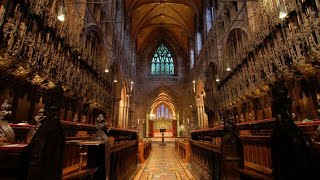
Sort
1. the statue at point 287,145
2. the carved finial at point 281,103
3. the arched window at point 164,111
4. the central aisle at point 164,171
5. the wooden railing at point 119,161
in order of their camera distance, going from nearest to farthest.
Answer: the statue at point 287,145 < the carved finial at point 281,103 < the wooden railing at point 119,161 < the central aisle at point 164,171 < the arched window at point 164,111

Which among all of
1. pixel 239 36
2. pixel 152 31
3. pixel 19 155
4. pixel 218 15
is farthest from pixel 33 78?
pixel 152 31

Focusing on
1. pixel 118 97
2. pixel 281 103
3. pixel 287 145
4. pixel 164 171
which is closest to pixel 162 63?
pixel 118 97

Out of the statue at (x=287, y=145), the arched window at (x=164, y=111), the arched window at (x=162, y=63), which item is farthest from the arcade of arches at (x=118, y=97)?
the arched window at (x=164, y=111)

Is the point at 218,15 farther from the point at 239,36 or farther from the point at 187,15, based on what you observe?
the point at 187,15

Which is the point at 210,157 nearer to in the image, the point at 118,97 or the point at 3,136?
the point at 3,136

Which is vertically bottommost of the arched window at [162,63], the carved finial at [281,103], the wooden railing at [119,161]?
the wooden railing at [119,161]

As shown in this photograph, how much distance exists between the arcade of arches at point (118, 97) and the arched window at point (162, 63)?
11.9m

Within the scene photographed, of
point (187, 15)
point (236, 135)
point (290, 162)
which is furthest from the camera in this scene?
point (187, 15)

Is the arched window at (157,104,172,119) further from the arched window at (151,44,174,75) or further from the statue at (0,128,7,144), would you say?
the statue at (0,128,7,144)

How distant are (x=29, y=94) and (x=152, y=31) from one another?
24.6m

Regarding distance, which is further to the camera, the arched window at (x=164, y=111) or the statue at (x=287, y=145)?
the arched window at (x=164, y=111)

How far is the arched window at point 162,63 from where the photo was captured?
3033 centimetres

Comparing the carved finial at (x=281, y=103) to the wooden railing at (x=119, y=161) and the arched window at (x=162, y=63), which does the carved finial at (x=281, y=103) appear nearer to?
the wooden railing at (x=119, y=161)

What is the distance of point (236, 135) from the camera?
3.05 meters
